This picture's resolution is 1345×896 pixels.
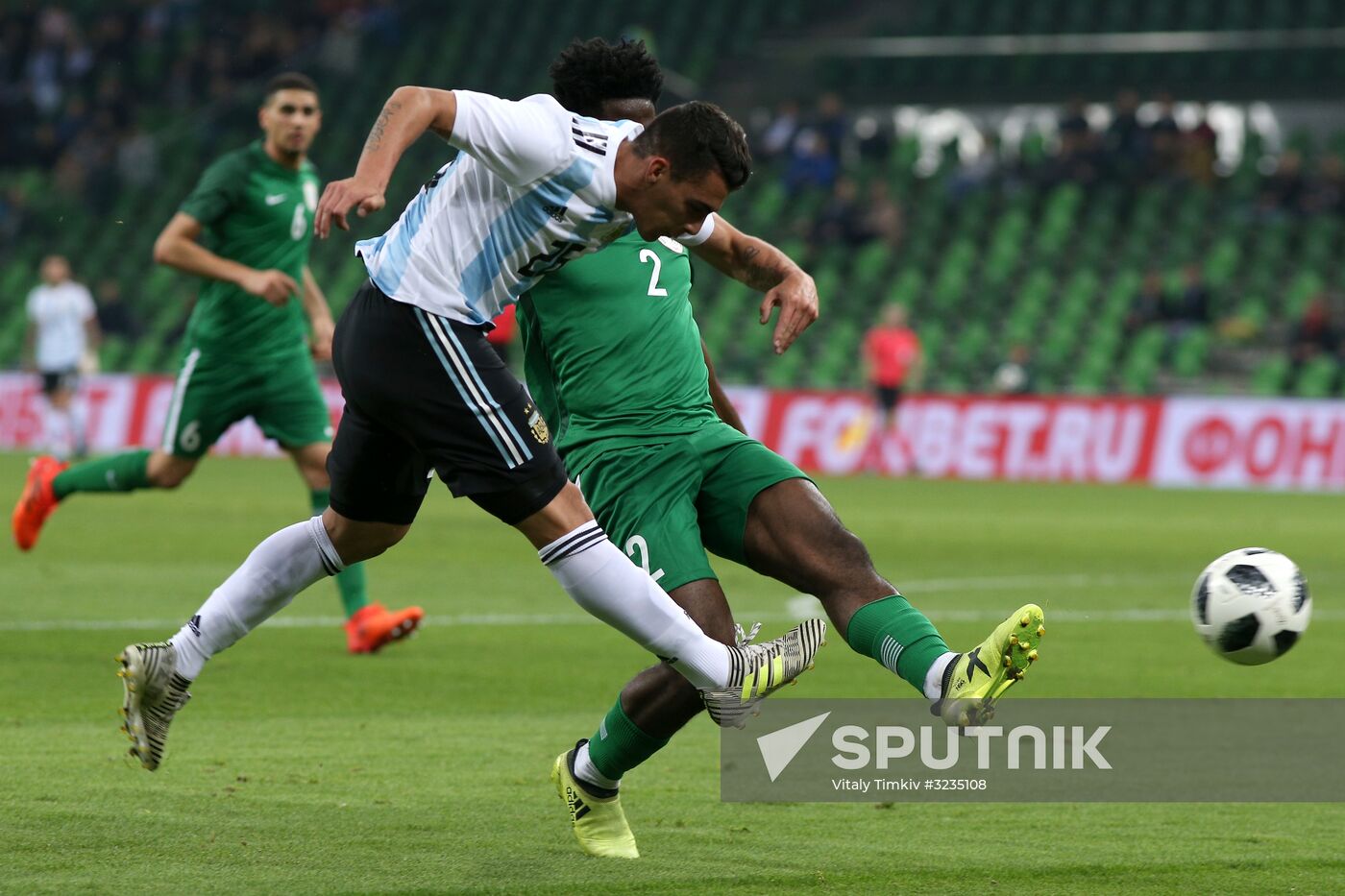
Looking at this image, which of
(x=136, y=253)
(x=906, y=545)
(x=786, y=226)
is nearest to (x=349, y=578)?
(x=906, y=545)

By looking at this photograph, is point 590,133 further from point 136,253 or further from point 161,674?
point 136,253

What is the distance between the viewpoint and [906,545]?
14.9 meters

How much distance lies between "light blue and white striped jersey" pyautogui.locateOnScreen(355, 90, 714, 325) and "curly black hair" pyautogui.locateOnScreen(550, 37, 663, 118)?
32.9 inches

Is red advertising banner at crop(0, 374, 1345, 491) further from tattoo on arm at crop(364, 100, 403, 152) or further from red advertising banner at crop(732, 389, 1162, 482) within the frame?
tattoo on arm at crop(364, 100, 403, 152)

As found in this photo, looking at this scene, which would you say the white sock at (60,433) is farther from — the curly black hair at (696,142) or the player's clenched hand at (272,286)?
the curly black hair at (696,142)

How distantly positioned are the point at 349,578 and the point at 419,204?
13.5ft

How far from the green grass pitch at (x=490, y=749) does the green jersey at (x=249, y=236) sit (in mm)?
1403

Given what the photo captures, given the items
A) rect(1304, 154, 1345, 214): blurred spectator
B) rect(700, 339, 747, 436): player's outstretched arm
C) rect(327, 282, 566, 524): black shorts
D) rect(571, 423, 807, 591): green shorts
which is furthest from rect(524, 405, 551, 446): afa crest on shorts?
rect(1304, 154, 1345, 214): blurred spectator

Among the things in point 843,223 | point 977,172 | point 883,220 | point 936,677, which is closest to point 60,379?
point 843,223

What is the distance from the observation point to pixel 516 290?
5168 millimetres

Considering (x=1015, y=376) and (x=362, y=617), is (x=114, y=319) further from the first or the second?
(x=362, y=617)

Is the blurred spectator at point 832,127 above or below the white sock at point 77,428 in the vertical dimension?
above

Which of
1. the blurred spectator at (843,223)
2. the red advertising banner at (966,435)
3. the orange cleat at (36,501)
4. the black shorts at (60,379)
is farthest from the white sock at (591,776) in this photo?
the blurred spectator at (843,223)

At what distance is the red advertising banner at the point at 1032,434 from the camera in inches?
871
